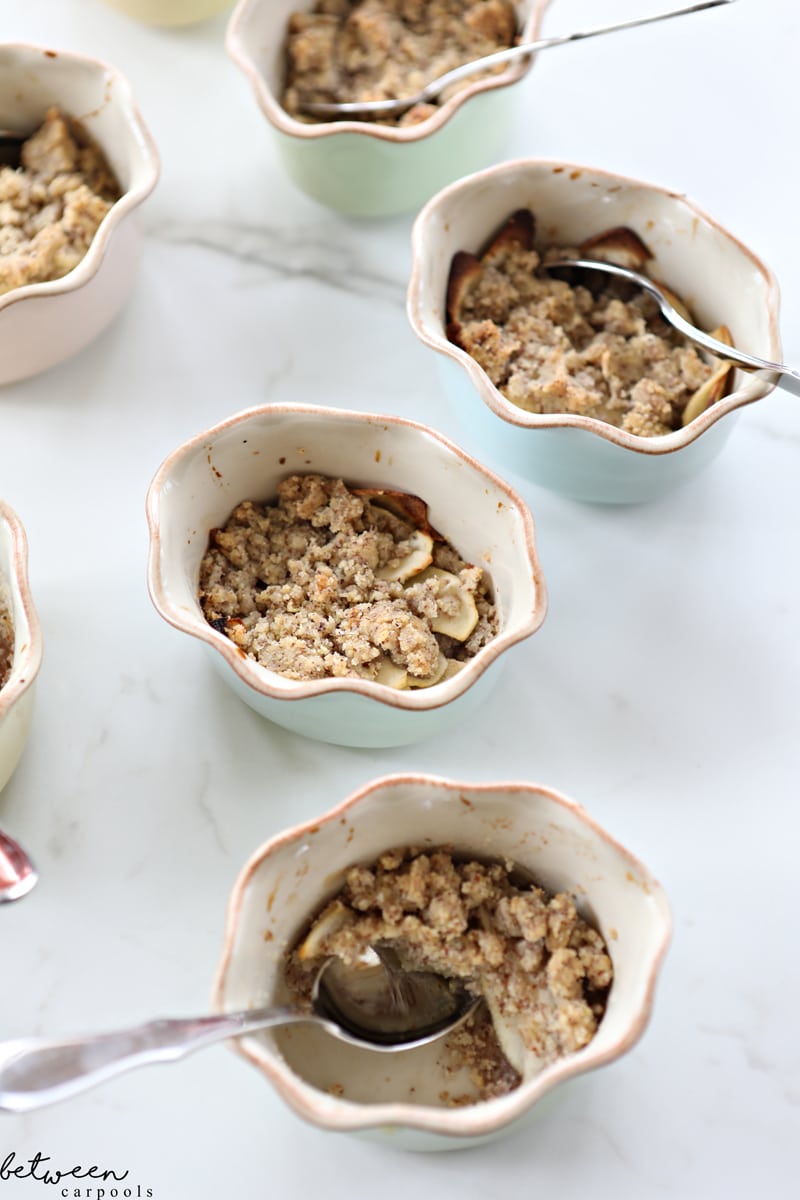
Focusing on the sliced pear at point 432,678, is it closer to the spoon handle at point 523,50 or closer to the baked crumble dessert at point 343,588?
the baked crumble dessert at point 343,588

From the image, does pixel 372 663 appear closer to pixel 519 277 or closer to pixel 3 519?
pixel 3 519

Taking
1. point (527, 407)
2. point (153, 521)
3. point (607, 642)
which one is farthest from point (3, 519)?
point (607, 642)

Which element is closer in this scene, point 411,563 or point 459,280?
point 411,563

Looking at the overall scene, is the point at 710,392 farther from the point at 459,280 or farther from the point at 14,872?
the point at 14,872

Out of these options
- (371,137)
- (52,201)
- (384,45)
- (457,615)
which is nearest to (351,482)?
→ (457,615)

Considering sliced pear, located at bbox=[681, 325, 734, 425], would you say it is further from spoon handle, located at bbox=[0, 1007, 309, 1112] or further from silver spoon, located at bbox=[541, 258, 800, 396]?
spoon handle, located at bbox=[0, 1007, 309, 1112]

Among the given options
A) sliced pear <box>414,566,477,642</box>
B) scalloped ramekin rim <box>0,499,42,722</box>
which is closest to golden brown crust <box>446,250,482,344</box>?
sliced pear <box>414,566,477,642</box>
